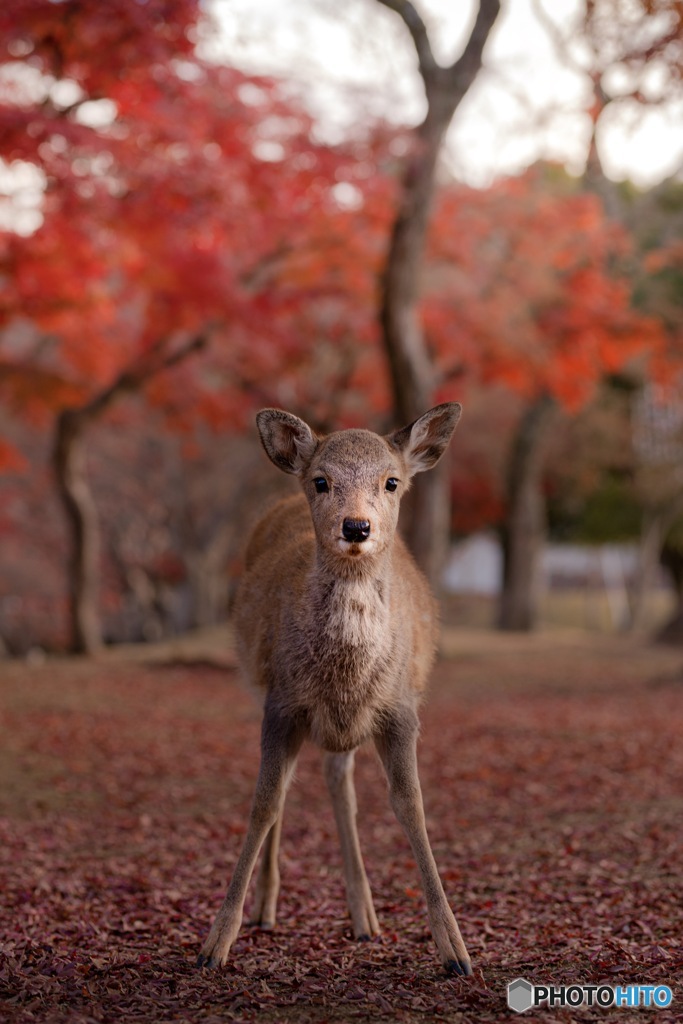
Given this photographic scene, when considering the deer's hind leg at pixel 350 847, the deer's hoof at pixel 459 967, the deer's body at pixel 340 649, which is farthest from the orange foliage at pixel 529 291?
the deer's hoof at pixel 459 967

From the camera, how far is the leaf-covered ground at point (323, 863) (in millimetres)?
3760

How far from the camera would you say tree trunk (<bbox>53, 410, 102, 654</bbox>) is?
1638 cm

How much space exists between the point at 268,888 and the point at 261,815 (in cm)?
89

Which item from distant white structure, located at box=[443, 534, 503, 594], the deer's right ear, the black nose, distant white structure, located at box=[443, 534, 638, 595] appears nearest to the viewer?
the black nose

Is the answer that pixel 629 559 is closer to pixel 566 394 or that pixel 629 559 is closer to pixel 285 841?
pixel 566 394

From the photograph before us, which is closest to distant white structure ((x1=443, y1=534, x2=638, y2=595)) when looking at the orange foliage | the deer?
the orange foliage

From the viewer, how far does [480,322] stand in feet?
62.0

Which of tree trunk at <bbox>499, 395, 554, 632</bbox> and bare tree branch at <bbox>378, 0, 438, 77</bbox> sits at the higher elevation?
bare tree branch at <bbox>378, 0, 438, 77</bbox>

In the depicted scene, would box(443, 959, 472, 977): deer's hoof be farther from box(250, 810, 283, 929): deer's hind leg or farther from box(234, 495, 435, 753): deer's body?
box(250, 810, 283, 929): deer's hind leg

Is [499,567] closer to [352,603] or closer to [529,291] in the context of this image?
[529,291]

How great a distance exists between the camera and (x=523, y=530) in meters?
23.6

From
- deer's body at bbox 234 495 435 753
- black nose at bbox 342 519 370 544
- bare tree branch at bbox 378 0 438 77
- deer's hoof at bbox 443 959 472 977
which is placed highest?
bare tree branch at bbox 378 0 438 77

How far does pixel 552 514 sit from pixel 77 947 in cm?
2542

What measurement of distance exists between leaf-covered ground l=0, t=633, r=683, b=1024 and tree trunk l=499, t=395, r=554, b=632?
1140 cm
